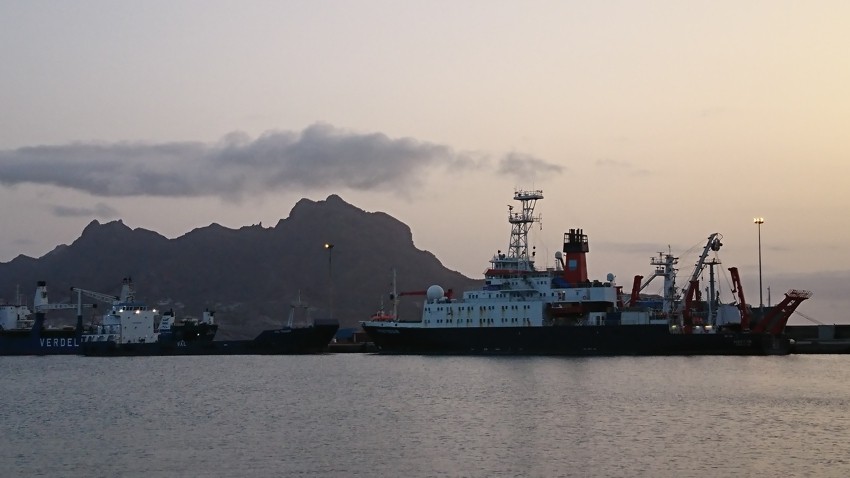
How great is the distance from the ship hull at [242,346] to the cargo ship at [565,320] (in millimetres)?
14236

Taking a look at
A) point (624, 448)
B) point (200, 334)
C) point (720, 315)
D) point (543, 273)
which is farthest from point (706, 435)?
point (200, 334)

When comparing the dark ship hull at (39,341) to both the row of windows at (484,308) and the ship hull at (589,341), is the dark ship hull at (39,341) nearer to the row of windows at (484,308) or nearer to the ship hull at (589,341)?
the ship hull at (589,341)

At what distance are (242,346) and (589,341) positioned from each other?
41194 mm

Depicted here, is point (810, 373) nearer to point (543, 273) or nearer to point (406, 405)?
point (543, 273)

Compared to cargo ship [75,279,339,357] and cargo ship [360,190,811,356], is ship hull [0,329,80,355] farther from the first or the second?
cargo ship [360,190,811,356]

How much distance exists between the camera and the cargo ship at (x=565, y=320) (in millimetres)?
85188

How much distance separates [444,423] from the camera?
42.8 m

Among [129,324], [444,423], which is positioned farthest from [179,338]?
[444,423]

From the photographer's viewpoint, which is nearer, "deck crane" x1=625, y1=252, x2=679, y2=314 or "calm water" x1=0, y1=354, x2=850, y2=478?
"calm water" x1=0, y1=354, x2=850, y2=478

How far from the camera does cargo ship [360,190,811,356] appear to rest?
85.2 meters

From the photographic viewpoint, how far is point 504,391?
56.2 metres

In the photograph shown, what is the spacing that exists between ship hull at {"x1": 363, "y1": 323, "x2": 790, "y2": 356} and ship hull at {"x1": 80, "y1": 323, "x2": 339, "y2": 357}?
2009cm

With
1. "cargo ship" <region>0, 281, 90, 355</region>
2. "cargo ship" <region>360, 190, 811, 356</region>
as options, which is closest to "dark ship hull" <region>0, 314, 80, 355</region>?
"cargo ship" <region>0, 281, 90, 355</region>

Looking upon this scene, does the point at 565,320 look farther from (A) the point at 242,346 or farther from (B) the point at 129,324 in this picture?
(B) the point at 129,324
